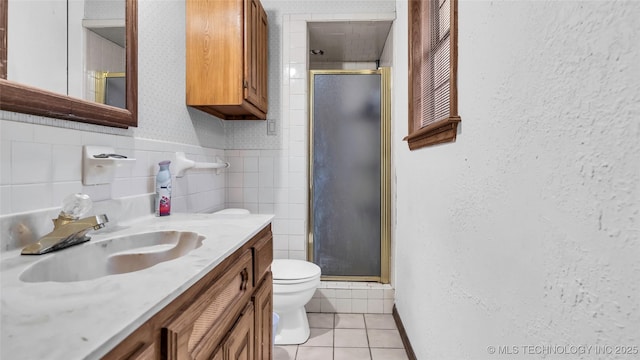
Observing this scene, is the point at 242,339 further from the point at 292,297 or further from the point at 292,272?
the point at 292,272

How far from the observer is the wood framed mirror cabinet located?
2.55 ft

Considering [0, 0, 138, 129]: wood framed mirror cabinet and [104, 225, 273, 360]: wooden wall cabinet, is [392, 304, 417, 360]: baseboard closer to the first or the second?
[104, 225, 273, 360]: wooden wall cabinet

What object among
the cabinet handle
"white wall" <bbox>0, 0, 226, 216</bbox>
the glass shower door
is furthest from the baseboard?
"white wall" <bbox>0, 0, 226, 216</bbox>

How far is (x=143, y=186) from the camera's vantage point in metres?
1.35

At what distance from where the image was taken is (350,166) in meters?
2.59

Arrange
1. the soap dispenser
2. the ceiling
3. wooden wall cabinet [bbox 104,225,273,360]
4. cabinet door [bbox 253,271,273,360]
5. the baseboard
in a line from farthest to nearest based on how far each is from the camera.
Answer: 1. the ceiling
2. the baseboard
3. the soap dispenser
4. cabinet door [bbox 253,271,273,360]
5. wooden wall cabinet [bbox 104,225,273,360]

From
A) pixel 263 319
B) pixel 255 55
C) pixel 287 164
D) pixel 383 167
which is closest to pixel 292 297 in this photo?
pixel 263 319

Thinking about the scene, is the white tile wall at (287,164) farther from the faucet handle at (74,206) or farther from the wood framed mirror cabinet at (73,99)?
the faucet handle at (74,206)

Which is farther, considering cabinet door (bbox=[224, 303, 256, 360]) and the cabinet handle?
the cabinet handle

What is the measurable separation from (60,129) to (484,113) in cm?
118

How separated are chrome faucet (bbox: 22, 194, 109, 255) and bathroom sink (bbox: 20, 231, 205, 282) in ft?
0.08

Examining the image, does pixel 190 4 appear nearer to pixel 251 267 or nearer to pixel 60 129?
pixel 60 129

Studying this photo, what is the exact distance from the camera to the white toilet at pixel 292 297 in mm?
1830

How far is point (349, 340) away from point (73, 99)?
1.82 metres
